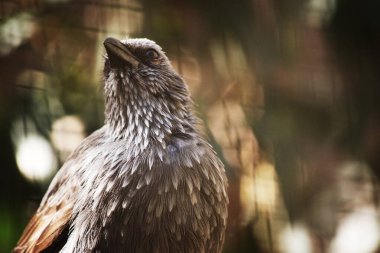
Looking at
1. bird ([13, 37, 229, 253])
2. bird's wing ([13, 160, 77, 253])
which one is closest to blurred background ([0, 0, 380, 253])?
bird's wing ([13, 160, 77, 253])

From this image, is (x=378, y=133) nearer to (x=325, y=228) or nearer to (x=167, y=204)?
(x=325, y=228)

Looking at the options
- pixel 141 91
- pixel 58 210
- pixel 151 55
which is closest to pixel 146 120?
pixel 141 91

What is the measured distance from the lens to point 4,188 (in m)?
3.30

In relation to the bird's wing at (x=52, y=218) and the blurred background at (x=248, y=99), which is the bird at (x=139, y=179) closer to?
the bird's wing at (x=52, y=218)

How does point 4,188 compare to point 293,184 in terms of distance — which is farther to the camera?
point 293,184

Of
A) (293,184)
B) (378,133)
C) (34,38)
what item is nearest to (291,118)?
(293,184)

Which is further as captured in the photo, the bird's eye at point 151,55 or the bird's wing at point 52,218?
the bird's eye at point 151,55

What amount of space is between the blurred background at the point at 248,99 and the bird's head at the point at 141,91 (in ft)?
2.36

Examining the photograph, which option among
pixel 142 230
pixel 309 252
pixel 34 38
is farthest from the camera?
pixel 309 252

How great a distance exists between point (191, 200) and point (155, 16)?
1491mm

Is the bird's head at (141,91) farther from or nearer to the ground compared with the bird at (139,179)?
farther from the ground

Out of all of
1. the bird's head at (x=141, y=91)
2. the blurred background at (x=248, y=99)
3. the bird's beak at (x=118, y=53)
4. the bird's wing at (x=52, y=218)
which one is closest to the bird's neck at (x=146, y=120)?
the bird's head at (x=141, y=91)

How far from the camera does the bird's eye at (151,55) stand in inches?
102

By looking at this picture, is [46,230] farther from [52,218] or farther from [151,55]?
[151,55]
